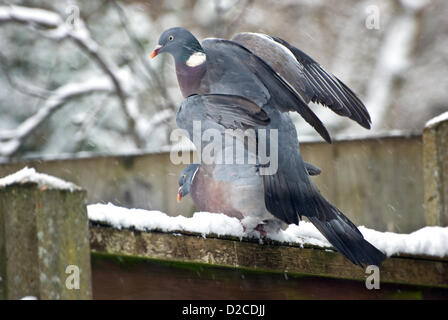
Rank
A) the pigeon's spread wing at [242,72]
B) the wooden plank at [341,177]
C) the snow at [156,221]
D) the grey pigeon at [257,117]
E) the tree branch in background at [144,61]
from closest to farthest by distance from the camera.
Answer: the snow at [156,221]
the grey pigeon at [257,117]
the pigeon's spread wing at [242,72]
the wooden plank at [341,177]
the tree branch in background at [144,61]

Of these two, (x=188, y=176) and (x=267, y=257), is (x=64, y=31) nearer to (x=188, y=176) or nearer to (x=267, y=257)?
(x=188, y=176)

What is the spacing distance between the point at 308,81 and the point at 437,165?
1.67 feet

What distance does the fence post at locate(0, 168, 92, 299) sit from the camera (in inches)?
46.1

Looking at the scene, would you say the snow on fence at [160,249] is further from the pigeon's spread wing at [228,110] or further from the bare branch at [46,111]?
the bare branch at [46,111]

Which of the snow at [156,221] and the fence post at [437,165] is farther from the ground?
the fence post at [437,165]

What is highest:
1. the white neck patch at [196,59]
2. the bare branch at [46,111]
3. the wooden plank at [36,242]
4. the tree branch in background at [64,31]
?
the tree branch in background at [64,31]

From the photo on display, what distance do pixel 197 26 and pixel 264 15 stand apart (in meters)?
0.94

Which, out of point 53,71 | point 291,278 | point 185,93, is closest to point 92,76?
point 53,71

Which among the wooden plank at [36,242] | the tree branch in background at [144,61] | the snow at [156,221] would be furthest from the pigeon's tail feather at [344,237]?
the tree branch in background at [144,61]

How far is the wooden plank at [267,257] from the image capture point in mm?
1450

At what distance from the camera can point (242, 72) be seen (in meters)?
1.83

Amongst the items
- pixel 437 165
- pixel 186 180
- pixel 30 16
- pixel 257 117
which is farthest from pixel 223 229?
pixel 30 16

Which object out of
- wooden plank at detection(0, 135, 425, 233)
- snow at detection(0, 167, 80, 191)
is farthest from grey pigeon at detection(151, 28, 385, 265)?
wooden plank at detection(0, 135, 425, 233)

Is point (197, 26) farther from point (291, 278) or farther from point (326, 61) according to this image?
point (291, 278)
